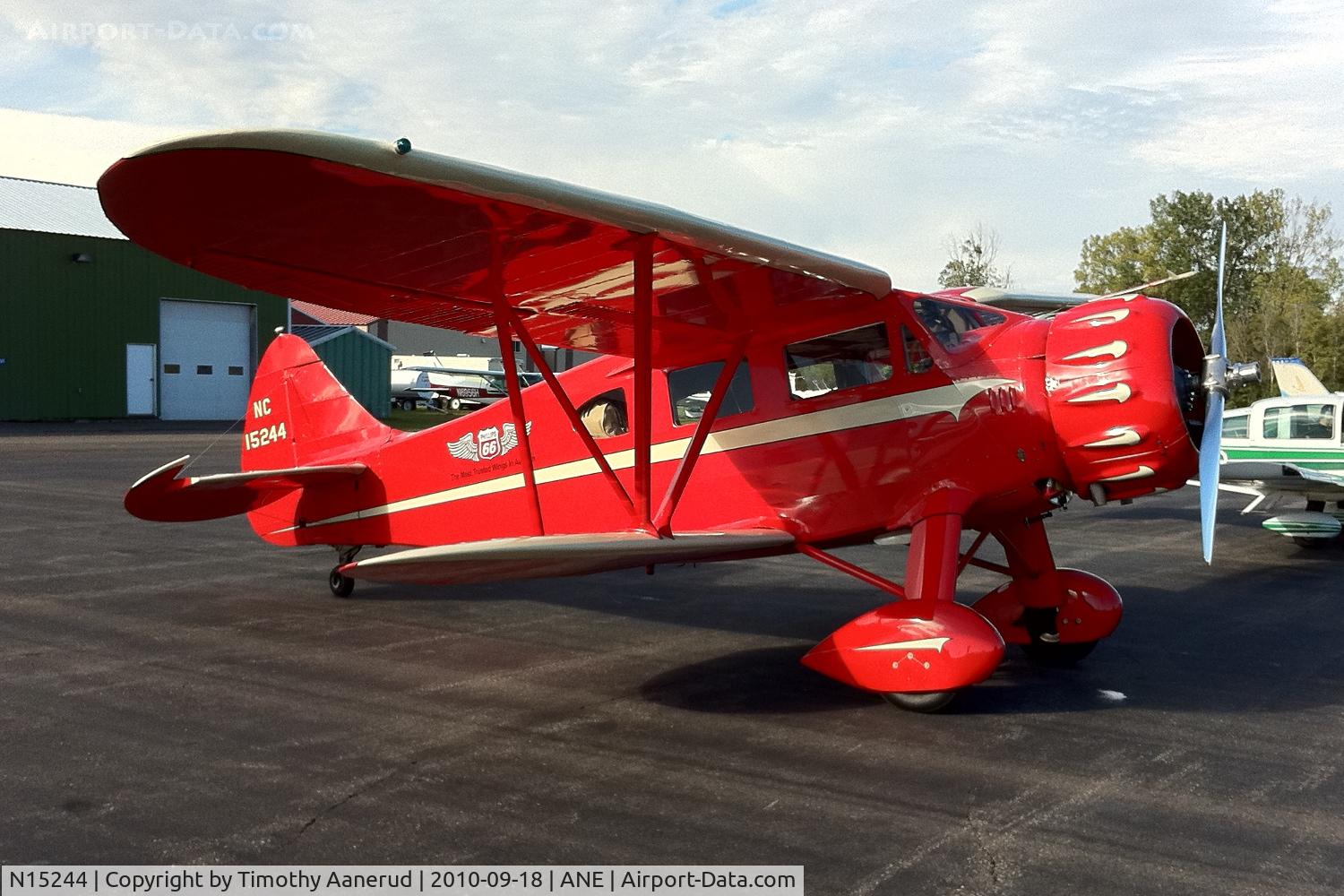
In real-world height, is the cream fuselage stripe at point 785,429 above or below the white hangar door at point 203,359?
below

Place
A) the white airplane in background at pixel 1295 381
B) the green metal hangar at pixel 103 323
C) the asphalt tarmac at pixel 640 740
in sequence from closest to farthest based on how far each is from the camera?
1. the asphalt tarmac at pixel 640 740
2. the white airplane in background at pixel 1295 381
3. the green metal hangar at pixel 103 323

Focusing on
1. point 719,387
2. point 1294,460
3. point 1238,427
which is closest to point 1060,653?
point 719,387

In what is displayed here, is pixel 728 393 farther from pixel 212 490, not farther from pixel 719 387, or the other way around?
pixel 212 490

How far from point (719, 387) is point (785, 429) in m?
0.54

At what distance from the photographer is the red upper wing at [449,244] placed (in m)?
4.17

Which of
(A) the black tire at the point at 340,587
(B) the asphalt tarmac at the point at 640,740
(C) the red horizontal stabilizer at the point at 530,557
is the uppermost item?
(C) the red horizontal stabilizer at the point at 530,557

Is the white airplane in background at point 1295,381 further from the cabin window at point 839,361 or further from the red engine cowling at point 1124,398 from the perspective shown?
the cabin window at point 839,361

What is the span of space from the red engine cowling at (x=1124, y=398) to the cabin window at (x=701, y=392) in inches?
76.1

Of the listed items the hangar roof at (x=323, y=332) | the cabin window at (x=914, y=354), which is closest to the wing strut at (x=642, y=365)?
the cabin window at (x=914, y=354)

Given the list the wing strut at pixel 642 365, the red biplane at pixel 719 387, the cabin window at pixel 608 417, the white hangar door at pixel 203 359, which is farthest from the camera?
the white hangar door at pixel 203 359

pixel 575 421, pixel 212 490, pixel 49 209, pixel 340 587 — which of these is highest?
pixel 49 209

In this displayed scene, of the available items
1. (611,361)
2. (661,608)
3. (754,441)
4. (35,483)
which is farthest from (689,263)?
(35,483)

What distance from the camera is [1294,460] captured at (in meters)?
14.7

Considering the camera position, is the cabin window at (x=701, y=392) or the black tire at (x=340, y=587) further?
the black tire at (x=340, y=587)
